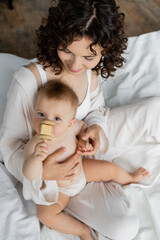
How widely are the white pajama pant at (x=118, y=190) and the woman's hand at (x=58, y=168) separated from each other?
0.56 feet

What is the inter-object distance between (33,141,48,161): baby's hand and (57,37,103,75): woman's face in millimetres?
321

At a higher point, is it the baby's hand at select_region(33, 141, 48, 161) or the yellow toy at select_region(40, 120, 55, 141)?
the yellow toy at select_region(40, 120, 55, 141)

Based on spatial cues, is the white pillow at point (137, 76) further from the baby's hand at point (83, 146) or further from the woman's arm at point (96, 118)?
the baby's hand at point (83, 146)

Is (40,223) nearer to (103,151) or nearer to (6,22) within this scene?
(103,151)

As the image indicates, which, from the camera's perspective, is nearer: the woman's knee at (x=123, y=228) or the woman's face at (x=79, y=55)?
the woman's face at (x=79, y=55)

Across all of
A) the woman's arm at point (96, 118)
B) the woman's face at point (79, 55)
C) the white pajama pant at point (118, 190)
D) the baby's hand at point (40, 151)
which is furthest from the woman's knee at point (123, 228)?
the woman's face at point (79, 55)

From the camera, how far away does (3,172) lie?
135cm

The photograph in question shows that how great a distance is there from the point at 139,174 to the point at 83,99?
0.47m

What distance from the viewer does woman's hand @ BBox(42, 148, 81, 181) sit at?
111 cm

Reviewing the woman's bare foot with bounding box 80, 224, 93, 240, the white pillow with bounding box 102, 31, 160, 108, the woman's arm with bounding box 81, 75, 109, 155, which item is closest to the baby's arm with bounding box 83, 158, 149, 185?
the woman's arm with bounding box 81, 75, 109, 155

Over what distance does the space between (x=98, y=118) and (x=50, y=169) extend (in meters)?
0.38

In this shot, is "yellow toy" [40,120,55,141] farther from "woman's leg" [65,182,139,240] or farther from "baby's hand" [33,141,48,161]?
"woman's leg" [65,182,139,240]

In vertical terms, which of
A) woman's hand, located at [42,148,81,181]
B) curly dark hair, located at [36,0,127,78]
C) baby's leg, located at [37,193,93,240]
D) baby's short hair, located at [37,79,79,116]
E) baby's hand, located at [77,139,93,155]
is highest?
curly dark hair, located at [36,0,127,78]

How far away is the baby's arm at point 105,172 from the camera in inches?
51.3
